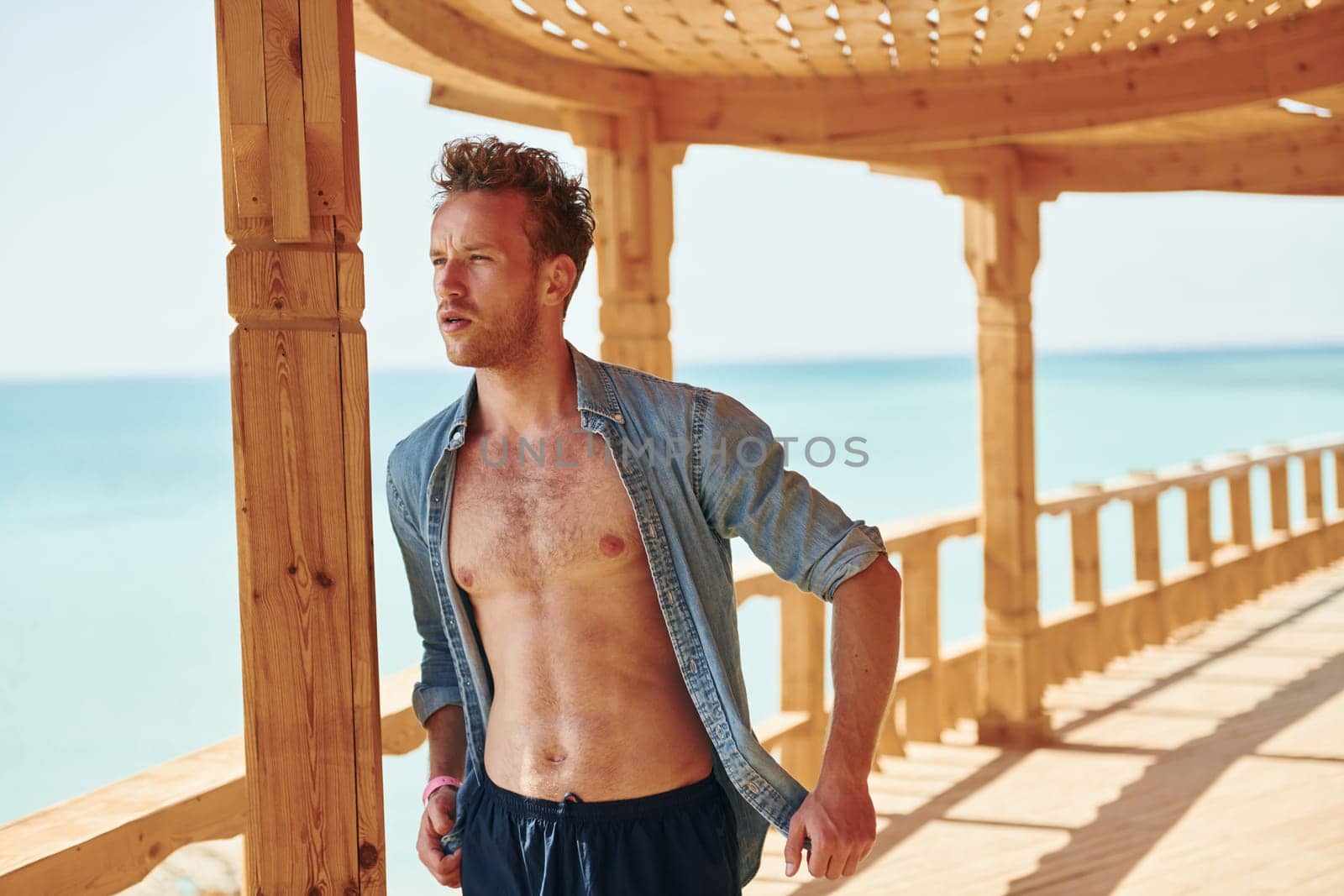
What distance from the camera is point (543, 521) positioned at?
2.21 m

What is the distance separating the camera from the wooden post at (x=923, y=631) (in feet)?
19.7

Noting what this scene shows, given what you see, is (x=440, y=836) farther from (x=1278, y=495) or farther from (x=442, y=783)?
(x=1278, y=495)

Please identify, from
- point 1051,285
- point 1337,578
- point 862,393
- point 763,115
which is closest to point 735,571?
point 763,115

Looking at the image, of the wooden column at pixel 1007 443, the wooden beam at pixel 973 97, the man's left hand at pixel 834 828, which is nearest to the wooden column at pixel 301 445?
the man's left hand at pixel 834 828

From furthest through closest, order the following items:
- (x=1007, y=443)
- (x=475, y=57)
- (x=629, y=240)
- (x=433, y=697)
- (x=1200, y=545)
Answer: (x=1200, y=545) → (x=1007, y=443) → (x=629, y=240) → (x=475, y=57) → (x=433, y=697)

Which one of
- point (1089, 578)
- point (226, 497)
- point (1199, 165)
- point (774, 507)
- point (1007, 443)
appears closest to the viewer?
point (774, 507)

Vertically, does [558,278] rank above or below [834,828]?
above

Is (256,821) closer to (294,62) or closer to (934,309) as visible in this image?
(294,62)

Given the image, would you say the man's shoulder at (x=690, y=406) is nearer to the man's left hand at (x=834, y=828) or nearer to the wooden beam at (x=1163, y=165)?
the man's left hand at (x=834, y=828)

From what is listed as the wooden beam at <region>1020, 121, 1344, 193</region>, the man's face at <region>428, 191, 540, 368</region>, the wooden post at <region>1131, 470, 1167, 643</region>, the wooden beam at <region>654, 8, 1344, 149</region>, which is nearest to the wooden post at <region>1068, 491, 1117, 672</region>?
the wooden post at <region>1131, 470, 1167, 643</region>

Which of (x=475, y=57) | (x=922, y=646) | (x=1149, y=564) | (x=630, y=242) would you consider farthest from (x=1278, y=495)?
(x=475, y=57)

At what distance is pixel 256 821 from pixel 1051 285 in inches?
2388

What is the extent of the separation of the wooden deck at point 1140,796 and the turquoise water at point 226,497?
5.31 meters

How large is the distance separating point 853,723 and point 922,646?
14.1 feet
